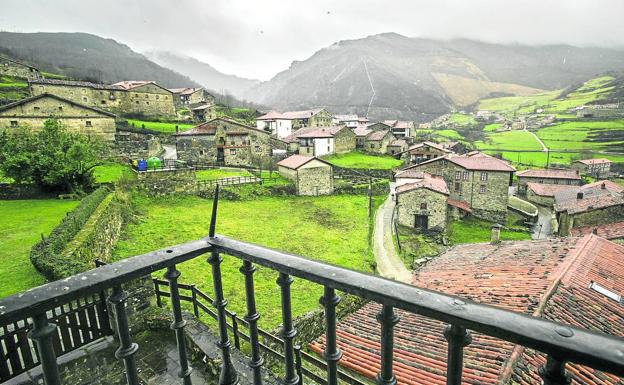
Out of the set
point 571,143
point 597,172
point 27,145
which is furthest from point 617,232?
point 571,143

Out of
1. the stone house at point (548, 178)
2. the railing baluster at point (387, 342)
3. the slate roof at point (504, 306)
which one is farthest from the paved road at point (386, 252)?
the stone house at point (548, 178)

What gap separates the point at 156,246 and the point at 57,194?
741cm

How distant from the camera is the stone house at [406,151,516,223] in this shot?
3709 cm

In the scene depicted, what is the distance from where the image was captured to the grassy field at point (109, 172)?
24.5 meters

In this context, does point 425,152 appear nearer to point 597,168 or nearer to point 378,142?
point 378,142

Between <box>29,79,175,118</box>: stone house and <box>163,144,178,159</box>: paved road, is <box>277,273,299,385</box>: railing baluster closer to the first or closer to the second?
<box>163,144,178,159</box>: paved road

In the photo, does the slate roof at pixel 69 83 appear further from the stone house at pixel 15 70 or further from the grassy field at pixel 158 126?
the stone house at pixel 15 70

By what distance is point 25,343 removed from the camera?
192 inches

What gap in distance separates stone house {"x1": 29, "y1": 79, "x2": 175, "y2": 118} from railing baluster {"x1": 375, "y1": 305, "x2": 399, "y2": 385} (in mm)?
64481

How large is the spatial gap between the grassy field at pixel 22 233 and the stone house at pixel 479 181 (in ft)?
118

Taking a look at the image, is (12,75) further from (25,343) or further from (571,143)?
(571,143)

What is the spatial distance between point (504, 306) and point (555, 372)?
1016cm

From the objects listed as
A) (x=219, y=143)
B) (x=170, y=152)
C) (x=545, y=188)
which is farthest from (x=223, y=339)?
(x=545, y=188)

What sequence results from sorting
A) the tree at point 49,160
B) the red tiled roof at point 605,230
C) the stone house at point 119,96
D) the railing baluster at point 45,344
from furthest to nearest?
the stone house at point 119,96 < the red tiled roof at point 605,230 < the tree at point 49,160 < the railing baluster at point 45,344
